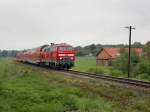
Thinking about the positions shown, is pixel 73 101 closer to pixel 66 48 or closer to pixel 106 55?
pixel 66 48

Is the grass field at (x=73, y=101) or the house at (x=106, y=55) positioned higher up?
the house at (x=106, y=55)

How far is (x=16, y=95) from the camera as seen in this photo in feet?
53.3

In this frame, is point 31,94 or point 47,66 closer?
point 31,94

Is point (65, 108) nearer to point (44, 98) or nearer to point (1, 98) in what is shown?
point (44, 98)

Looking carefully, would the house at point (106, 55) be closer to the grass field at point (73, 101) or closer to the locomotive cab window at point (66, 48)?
the locomotive cab window at point (66, 48)

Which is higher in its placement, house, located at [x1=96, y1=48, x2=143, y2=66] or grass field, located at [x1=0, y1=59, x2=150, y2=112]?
house, located at [x1=96, y1=48, x2=143, y2=66]

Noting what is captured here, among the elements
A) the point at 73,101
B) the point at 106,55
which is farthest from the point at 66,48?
the point at 106,55

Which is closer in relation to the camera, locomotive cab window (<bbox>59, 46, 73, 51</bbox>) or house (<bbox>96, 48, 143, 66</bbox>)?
locomotive cab window (<bbox>59, 46, 73, 51</bbox>)

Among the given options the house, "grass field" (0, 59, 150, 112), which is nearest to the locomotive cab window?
"grass field" (0, 59, 150, 112)

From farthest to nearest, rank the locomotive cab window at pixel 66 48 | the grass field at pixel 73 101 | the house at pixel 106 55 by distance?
1. the house at pixel 106 55
2. the locomotive cab window at pixel 66 48
3. the grass field at pixel 73 101

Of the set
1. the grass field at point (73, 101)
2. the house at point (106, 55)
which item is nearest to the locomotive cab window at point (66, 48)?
the grass field at point (73, 101)

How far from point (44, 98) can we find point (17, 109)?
92.4 inches

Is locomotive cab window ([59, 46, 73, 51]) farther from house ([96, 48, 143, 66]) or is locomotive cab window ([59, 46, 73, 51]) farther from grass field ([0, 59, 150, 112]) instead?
house ([96, 48, 143, 66])

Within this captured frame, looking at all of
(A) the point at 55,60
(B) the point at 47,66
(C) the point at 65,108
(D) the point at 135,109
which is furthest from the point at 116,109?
(B) the point at 47,66
